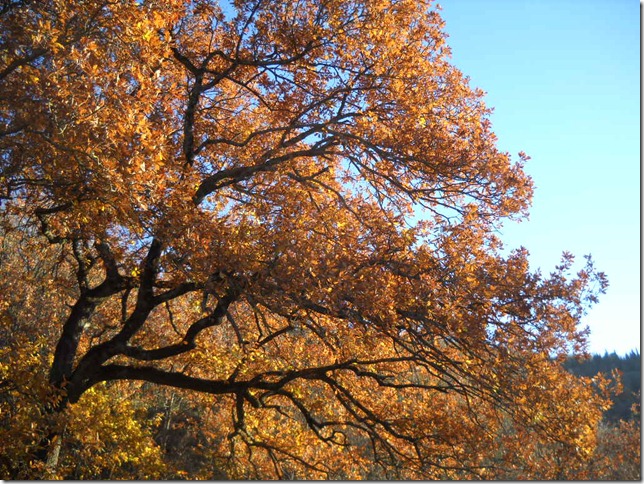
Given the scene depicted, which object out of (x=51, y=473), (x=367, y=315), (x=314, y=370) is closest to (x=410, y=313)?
(x=367, y=315)

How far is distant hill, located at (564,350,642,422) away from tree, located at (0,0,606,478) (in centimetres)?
2532

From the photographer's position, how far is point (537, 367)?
763cm

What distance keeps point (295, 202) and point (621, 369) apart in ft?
98.6

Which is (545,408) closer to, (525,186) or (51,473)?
(525,186)

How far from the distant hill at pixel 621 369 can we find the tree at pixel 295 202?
25.3 meters

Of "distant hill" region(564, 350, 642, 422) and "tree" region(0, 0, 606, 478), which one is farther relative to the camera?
"distant hill" region(564, 350, 642, 422)

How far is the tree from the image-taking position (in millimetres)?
5801

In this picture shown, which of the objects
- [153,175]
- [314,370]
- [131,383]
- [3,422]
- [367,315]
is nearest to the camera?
[153,175]

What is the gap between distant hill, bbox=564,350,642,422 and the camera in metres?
31.9

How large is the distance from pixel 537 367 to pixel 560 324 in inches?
26.0

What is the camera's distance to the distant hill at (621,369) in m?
31.9

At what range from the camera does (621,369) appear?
32.4 metres

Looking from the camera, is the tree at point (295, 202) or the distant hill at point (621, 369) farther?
the distant hill at point (621, 369)

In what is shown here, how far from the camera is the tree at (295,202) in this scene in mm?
5801
